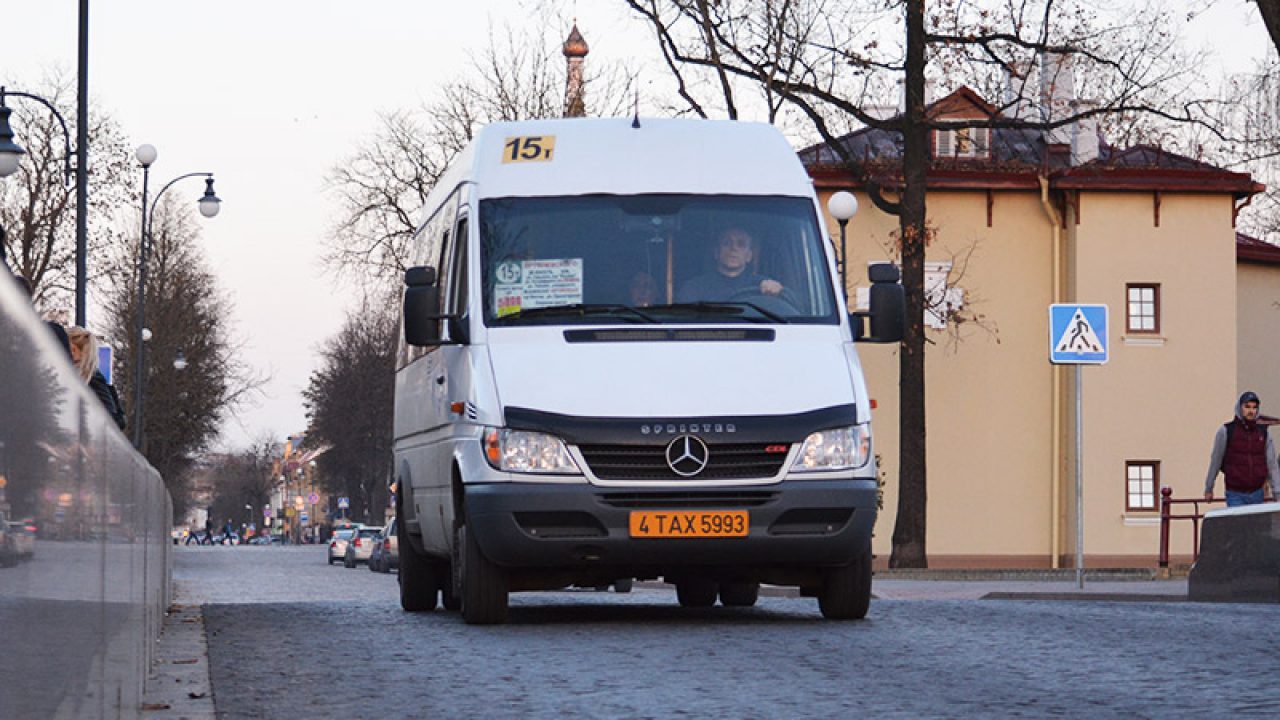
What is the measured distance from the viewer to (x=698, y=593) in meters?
15.4

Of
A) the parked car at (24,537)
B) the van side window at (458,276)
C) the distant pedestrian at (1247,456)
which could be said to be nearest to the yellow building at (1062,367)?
the distant pedestrian at (1247,456)

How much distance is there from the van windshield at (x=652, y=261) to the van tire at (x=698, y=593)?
10.8 ft

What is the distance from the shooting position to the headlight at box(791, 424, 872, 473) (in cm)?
1155

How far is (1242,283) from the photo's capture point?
165 feet

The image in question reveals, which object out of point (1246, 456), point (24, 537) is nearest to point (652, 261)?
point (24, 537)

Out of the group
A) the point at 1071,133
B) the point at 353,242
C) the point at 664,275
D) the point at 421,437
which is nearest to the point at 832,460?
the point at 664,275

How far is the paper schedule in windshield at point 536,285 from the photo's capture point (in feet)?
40.1

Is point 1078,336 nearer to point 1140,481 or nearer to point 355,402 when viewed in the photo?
point 1140,481

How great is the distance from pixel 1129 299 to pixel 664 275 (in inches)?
1361

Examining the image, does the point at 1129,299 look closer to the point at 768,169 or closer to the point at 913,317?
the point at 913,317

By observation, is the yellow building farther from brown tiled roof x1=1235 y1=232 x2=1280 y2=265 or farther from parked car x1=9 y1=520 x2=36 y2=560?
parked car x1=9 y1=520 x2=36 y2=560

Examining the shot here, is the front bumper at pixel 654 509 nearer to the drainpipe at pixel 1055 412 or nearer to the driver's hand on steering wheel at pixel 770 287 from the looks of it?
the driver's hand on steering wheel at pixel 770 287

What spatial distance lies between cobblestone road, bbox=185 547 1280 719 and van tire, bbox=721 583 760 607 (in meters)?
0.84

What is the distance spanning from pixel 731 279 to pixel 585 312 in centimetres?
87
